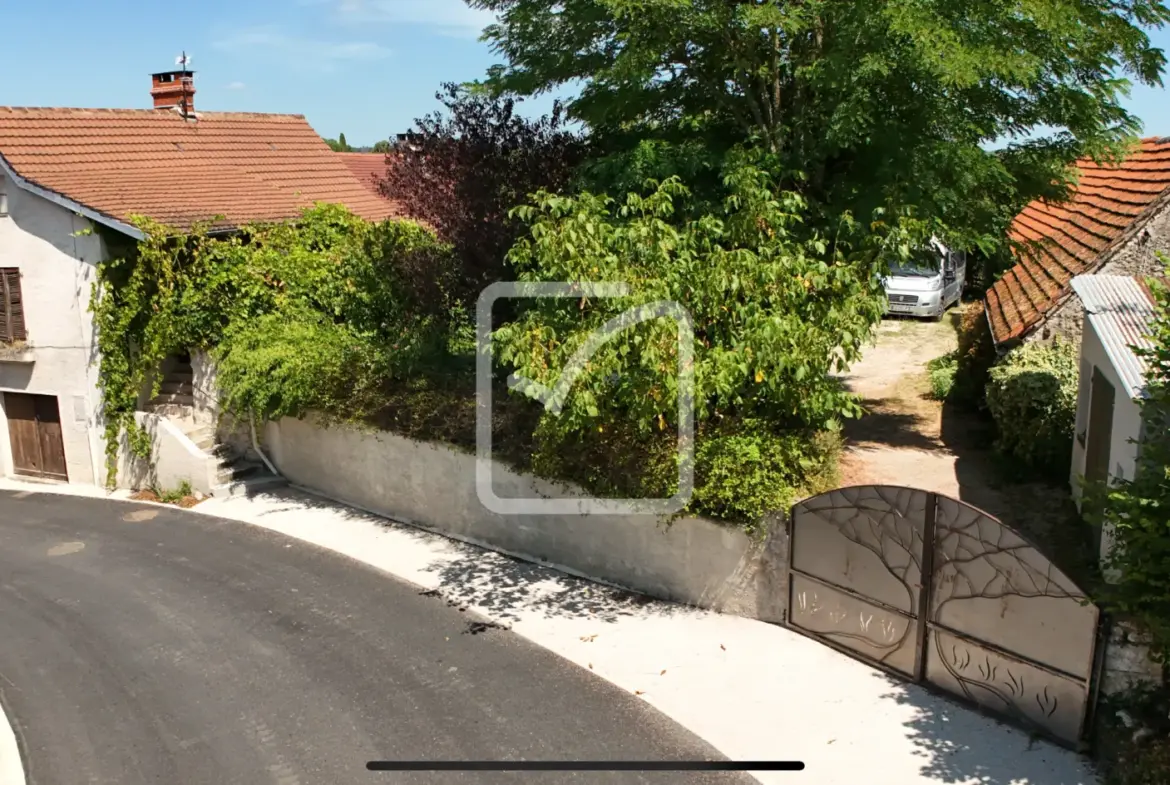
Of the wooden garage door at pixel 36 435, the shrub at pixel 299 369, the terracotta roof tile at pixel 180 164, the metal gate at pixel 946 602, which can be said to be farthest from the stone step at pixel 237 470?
the metal gate at pixel 946 602

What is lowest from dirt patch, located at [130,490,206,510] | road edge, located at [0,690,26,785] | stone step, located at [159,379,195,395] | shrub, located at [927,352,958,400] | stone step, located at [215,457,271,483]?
road edge, located at [0,690,26,785]

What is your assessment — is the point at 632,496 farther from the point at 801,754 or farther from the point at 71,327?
the point at 71,327

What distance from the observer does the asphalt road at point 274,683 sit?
7816mm

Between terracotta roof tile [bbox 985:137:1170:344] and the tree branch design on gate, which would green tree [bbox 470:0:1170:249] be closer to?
terracotta roof tile [bbox 985:137:1170:344]

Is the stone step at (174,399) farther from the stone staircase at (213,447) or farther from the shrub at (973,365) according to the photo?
the shrub at (973,365)

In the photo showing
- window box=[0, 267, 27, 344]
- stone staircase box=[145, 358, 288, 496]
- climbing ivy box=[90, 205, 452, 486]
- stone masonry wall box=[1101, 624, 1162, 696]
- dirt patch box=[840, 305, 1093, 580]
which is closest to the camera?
stone masonry wall box=[1101, 624, 1162, 696]

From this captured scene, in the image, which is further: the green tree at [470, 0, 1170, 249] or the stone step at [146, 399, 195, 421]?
the stone step at [146, 399, 195, 421]

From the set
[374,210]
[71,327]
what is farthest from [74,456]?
[374,210]

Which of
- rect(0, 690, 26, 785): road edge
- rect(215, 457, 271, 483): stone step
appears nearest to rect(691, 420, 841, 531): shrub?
rect(0, 690, 26, 785): road edge

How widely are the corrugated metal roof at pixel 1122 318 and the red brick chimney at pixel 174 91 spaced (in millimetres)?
18472

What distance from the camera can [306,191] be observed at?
784 inches

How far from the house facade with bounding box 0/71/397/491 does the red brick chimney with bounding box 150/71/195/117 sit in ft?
6.53

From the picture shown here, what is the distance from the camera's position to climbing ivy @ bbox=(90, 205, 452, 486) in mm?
13680

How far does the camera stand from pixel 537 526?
11555mm
